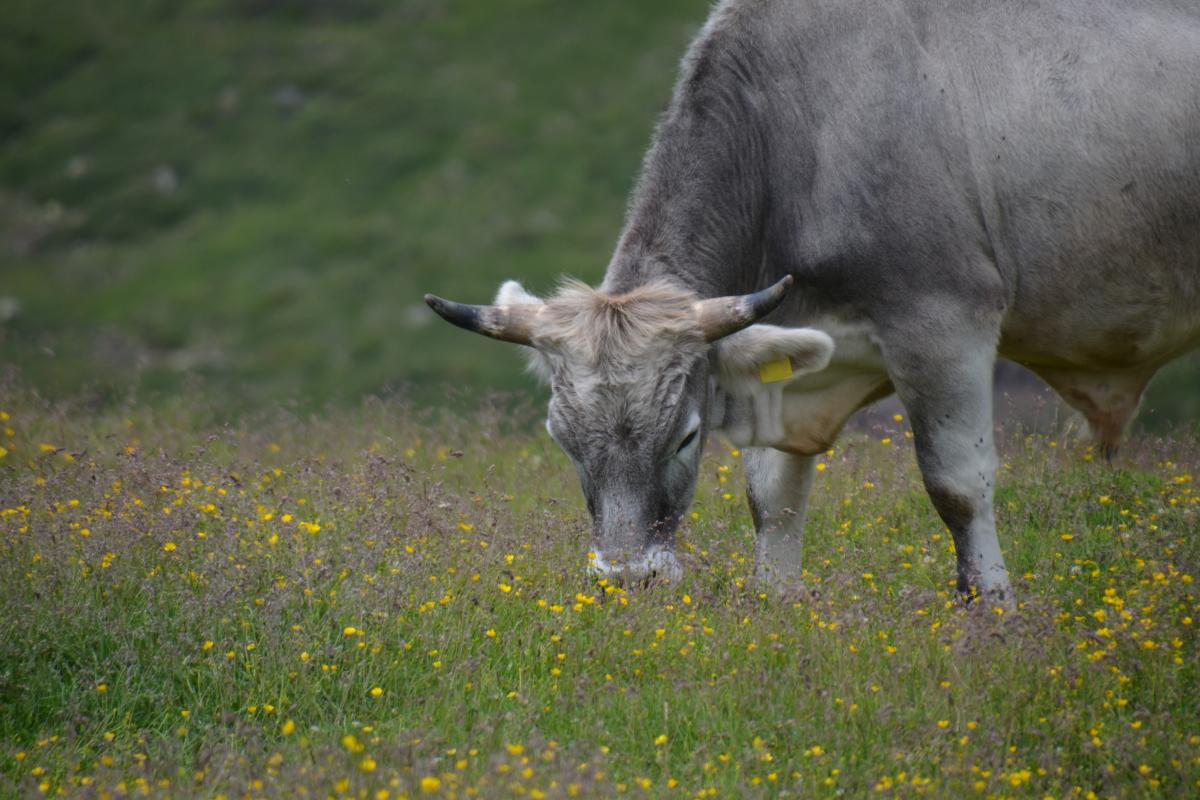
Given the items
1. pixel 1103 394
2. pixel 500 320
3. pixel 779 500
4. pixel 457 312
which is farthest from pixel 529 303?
pixel 1103 394

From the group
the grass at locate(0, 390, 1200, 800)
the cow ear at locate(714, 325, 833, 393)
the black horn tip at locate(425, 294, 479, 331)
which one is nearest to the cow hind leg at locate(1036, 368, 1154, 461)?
the grass at locate(0, 390, 1200, 800)

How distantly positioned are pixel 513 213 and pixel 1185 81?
1228 inches

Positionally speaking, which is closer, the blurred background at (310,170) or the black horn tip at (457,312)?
the black horn tip at (457,312)

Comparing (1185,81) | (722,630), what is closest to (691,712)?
(722,630)

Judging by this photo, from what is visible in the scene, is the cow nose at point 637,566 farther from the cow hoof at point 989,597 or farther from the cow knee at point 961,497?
the cow knee at point 961,497

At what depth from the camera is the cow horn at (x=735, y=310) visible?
679cm

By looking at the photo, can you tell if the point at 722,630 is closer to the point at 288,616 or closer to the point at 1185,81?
the point at 288,616

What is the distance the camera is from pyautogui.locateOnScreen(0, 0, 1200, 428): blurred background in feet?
112

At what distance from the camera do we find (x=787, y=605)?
22.2 ft

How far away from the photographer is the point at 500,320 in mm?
7121

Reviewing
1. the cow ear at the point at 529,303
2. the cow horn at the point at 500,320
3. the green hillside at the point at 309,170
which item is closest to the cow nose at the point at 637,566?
the cow ear at the point at 529,303

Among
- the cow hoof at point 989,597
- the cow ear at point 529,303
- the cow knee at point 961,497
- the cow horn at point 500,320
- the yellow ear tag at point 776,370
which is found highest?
the cow horn at point 500,320

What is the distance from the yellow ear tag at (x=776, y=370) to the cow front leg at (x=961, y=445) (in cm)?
52

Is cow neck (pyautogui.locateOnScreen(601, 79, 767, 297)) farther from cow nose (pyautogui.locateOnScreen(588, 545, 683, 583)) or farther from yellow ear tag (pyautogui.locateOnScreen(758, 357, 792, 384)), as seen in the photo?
cow nose (pyautogui.locateOnScreen(588, 545, 683, 583))
